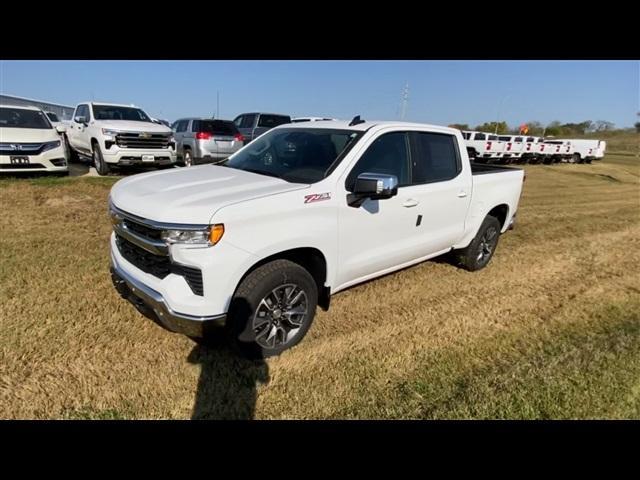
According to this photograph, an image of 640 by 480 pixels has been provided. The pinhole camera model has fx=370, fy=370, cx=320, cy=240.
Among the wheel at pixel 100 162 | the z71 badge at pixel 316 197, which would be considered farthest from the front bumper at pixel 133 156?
the z71 badge at pixel 316 197

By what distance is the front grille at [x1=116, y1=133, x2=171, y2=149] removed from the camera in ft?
28.6

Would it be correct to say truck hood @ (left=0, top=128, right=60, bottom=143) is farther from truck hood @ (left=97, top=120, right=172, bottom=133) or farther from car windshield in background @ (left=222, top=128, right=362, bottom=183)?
car windshield in background @ (left=222, top=128, right=362, bottom=183)

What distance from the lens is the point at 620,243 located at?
6.75 metres

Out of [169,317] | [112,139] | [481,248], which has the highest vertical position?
[112,139]

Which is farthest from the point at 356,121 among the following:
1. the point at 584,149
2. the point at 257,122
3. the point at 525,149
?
the point at 584,149

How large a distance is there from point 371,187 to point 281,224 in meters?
0.73

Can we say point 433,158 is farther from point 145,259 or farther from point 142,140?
point 142,140

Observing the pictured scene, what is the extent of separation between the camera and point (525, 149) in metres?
23.6

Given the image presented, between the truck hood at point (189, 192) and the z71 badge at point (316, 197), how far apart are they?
101 millimetres

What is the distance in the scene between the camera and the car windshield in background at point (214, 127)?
35.3ft

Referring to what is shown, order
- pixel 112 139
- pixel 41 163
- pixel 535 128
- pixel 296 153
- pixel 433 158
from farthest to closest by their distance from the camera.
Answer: pixel 535 128, pixel 112 139, pixel 41 163, pixel 433 158, pixel 296 153

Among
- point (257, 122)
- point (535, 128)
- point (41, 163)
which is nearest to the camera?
point (41, 163)

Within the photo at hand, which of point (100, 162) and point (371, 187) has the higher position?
point (371, 187)
